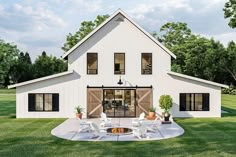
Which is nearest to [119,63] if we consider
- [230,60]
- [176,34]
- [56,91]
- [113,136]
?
[56,91]

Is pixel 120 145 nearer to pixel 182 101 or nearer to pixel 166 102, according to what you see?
pixel 166 102

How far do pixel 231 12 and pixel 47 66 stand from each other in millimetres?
39899

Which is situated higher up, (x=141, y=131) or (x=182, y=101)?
(x=182, y=101)

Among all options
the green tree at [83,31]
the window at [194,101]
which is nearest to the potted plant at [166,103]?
the window at [194,101]

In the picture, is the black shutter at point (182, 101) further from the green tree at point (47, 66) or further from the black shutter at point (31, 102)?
the green tree at point (47, 66)

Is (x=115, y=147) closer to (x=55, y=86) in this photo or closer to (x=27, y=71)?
(x=55, y=86)

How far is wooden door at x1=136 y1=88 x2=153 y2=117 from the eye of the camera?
24766 mm

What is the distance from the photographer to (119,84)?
2492 centimetres

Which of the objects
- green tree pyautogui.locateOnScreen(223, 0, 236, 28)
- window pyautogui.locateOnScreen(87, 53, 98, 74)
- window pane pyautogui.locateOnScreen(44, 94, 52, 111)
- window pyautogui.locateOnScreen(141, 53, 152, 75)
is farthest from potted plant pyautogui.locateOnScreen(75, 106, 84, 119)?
green tree pyautogui.locateOnScreen(223, 0, 236, 28)

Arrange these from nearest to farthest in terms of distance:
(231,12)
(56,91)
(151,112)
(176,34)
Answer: (151,112) → (56,91) → (231,12) → (176,34)

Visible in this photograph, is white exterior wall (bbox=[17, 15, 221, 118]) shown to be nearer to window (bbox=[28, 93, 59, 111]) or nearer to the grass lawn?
window (bbox=[28, 93, 59, 111])

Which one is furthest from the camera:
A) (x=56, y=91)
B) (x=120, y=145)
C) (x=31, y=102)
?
(x=56, y=91)

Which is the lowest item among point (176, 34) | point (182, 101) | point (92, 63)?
point (182, 101)

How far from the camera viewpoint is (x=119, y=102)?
25.0 m
